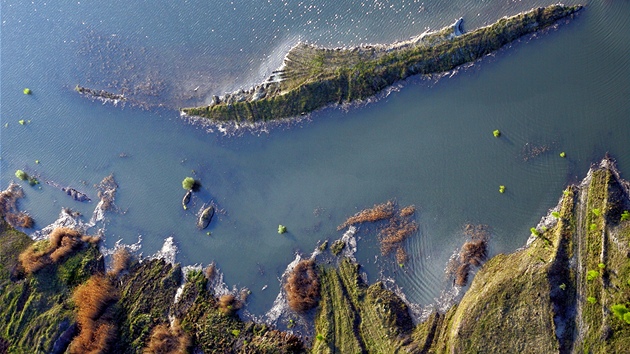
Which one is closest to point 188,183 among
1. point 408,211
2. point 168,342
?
point 168,342

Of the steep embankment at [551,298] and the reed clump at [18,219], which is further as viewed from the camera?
the reed clump at [18,219]

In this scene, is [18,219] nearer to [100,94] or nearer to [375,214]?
[100,94]

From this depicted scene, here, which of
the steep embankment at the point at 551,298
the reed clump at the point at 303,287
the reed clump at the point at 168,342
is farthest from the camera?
the reed clump at the point at 168,342

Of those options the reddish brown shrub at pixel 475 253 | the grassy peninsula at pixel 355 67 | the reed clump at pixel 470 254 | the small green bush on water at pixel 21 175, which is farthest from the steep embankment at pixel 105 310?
the grassy peninsula at pixel 355 67

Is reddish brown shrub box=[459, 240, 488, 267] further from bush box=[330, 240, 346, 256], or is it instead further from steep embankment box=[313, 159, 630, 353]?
bush box=[330, 240, 346, 256]

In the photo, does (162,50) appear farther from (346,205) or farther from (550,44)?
(550,44)

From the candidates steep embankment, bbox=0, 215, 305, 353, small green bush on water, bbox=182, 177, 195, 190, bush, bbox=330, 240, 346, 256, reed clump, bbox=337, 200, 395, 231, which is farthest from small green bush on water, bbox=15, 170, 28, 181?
reed clump, bbox=337, 200, 395, 231

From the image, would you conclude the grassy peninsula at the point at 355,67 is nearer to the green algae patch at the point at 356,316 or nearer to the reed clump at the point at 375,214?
the reed clump at the point at 375,214

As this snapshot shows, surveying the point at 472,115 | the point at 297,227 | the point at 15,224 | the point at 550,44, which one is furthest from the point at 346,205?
the point at 15,224
